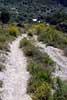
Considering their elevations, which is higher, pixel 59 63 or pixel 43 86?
pixel 43 86

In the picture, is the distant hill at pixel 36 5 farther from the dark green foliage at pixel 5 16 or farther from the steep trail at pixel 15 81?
the steep trail at pixel 15 81

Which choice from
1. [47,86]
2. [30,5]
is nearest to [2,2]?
[30,5]

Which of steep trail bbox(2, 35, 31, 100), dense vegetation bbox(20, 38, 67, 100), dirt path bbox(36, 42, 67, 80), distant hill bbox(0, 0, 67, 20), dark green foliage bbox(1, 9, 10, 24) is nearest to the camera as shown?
dense vegetation bbox(20, 38, 67, 100)

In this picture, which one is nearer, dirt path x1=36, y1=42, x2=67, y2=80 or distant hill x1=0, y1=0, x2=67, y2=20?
dirt path x1=36, y1=42, x2=67, y2=80

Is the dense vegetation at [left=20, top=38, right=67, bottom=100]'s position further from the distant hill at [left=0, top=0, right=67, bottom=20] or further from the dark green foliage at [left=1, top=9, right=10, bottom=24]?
the distant hill at [left=0, top=0, right=67, bottom=20]

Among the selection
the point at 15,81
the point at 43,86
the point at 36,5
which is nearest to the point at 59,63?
the point at 15,81

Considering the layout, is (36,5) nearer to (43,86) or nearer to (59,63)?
(59,63)

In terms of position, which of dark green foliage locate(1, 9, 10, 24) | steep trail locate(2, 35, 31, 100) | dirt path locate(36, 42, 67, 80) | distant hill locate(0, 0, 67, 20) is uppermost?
steep trail locate(2, 35, 31, 100)

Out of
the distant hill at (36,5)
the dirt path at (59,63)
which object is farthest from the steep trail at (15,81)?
the distant hill at (36,5)

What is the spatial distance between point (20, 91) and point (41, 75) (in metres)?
2.91

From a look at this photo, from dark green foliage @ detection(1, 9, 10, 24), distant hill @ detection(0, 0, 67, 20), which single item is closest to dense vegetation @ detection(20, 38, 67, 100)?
dark green foliage @ detection(1, 9, 10, 24)

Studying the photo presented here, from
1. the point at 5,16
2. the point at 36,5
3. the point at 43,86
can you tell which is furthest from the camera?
the point at 36,5

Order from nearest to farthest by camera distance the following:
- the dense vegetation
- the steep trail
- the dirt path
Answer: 1. the dense vegetation
2. the steep trail
3. the dirt path

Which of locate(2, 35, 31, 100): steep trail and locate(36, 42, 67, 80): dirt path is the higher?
locate(2, 35, 31, 100): steep trail
